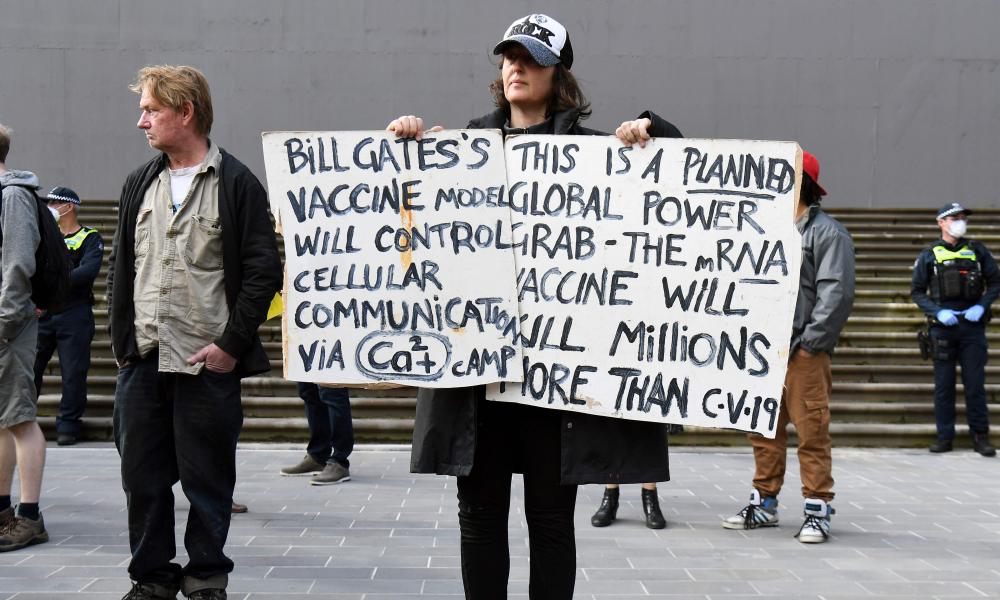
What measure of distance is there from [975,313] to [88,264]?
23.7 ft

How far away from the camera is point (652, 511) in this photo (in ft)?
19.1

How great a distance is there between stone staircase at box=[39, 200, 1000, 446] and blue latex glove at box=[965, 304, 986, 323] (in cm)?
116

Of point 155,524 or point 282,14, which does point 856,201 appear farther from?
point 155,524

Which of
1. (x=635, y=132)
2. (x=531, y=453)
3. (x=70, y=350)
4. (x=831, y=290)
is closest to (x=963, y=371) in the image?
(x=831, y=290)

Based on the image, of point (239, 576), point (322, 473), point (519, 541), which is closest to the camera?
point (239, 576)

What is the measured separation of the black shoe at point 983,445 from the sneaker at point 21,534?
7180mm

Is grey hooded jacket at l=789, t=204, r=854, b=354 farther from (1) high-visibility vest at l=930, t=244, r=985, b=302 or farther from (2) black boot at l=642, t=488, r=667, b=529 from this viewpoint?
(1) high-visibility vest at l=930, t=244, r=985, b=302

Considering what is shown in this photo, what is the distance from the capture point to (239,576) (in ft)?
15.3

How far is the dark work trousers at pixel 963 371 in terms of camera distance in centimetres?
882

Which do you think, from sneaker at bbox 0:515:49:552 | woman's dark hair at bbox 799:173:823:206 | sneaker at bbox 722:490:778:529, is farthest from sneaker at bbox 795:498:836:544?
sneaker at bbox 0:515:49:552

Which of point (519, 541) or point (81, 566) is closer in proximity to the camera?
point (81, 566)

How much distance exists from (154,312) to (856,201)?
45.2 ft

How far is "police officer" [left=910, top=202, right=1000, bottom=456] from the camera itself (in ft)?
28.9

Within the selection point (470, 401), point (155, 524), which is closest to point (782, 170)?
point (470, 401)
